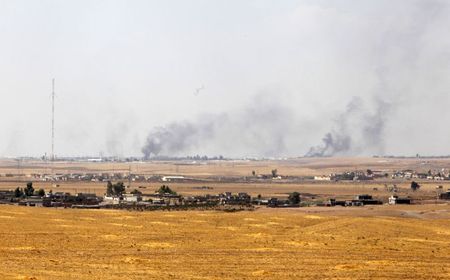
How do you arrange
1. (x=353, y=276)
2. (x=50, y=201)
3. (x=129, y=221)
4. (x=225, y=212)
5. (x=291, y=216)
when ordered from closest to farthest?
(x=353, y=276) < (x=129, y=221) < (x=291, y=216) < (x=225, y=212) < (x=50, y=201)

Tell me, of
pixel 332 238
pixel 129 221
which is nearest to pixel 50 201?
pixel 129 221

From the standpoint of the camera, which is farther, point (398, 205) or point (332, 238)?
point (398, 205)

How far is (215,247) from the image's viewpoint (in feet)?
238

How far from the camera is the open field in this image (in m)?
55.6

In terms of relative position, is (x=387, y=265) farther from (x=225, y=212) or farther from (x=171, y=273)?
(x=225, y=212)

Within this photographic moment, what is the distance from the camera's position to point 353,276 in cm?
5416

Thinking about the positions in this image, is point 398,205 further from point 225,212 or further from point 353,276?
point 353,276

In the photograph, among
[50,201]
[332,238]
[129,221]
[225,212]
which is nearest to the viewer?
[332,238]

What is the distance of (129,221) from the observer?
104 metres

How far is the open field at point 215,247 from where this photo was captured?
182 feet

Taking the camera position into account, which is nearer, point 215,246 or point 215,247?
point 215,247

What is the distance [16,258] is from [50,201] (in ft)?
284

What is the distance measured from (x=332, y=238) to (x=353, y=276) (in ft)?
→ 89.6

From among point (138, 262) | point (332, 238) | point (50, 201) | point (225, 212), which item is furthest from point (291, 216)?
point (138, 262)
